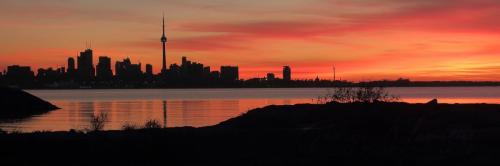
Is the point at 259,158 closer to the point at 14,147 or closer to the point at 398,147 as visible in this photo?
the point at 398,147

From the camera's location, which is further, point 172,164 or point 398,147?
point 398,147

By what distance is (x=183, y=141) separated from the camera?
3203 centimetres

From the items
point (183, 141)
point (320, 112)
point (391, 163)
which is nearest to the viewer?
point (391, 163)

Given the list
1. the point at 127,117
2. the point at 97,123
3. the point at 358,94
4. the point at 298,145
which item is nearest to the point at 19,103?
the point at 127,117

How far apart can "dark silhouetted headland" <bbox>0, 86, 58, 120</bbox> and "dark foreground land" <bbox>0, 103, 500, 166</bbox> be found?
9611cm

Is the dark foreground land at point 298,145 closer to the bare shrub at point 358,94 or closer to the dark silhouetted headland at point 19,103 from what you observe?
the bare shrub at point 358,94

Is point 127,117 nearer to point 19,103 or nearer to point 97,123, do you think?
point 97,123

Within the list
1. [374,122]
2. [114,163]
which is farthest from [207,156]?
[374,122]

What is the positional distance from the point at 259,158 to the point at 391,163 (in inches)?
217

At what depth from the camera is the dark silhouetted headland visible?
12421 cm

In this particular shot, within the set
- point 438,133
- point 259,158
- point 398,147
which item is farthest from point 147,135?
point 438,133

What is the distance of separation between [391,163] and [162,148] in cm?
1085

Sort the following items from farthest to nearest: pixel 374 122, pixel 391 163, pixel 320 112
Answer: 1. pixel 320 112
2. pixel 374 122
3. pixel 391 163

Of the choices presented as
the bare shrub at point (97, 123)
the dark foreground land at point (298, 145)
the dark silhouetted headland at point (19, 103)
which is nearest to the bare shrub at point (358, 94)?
the dark foreground land at point (298, 145)
